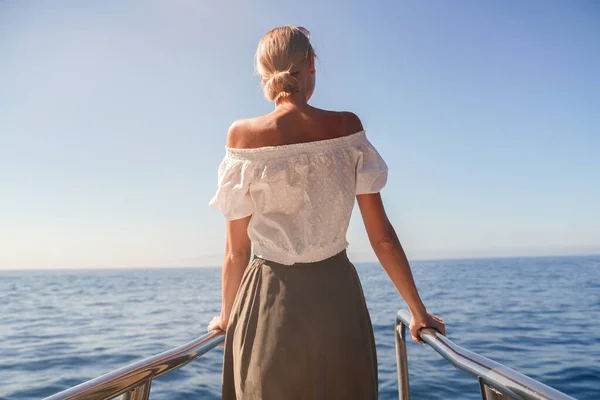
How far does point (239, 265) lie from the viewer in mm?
1632

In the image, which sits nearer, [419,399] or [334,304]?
[334,304]

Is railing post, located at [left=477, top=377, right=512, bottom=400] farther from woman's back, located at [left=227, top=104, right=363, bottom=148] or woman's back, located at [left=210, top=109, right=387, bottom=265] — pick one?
woman's back, located at [left=227, top=104, right=363, bottom=148]

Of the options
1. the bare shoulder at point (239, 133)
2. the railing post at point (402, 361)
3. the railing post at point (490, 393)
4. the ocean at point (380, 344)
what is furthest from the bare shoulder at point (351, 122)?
the ocean at point (380, 344)

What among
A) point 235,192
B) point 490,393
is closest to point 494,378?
point 490,393

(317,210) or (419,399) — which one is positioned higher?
(317,210)

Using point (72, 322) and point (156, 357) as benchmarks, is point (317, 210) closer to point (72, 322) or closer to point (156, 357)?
point (156, 357)

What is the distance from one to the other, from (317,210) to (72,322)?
46.1ft

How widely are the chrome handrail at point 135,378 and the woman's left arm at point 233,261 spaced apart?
0.18 meters

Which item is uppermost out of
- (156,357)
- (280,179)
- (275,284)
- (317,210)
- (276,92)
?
(276,92)

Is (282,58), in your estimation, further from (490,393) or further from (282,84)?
(490,393)

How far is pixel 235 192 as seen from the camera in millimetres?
1545

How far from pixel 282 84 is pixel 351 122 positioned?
0.27 metres

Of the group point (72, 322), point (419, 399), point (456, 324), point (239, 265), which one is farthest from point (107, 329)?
point (239, 265)

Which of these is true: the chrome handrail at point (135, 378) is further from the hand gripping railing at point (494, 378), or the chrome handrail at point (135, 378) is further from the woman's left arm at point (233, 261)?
the hand gripping railing at point (494, 378)
